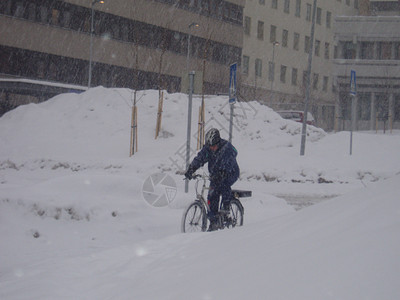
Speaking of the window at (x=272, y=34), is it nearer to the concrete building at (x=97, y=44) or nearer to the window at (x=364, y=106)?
the concrete building at (x=97, y=44)

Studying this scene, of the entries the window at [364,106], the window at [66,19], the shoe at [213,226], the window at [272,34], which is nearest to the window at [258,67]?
the window at [272,34]

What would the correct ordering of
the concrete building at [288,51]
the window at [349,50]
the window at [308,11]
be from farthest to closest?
the window at [308,11] → the concrete building at [288,51] → the window at [349,50]

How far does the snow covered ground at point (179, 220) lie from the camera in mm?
2920

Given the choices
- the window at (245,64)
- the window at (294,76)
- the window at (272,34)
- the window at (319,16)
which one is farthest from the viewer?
the window at (319,16)

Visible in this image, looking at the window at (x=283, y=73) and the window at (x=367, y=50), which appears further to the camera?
the window at (x=283, y=73)

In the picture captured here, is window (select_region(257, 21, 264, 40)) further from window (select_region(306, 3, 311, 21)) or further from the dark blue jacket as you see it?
the dark blue jacket

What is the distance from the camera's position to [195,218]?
7.47m

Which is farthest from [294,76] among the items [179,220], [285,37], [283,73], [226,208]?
[226,208]

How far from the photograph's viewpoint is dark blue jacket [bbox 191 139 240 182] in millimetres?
7312

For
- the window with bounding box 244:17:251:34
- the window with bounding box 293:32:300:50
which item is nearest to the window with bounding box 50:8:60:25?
the window with bounding box 244:17:251:34

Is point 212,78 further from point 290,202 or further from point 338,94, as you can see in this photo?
point 290,202

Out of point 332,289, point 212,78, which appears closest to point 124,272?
point 332,289

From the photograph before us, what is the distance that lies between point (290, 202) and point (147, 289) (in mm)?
9048

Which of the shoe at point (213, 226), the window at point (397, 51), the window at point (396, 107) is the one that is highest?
the window at point (397, 51)
